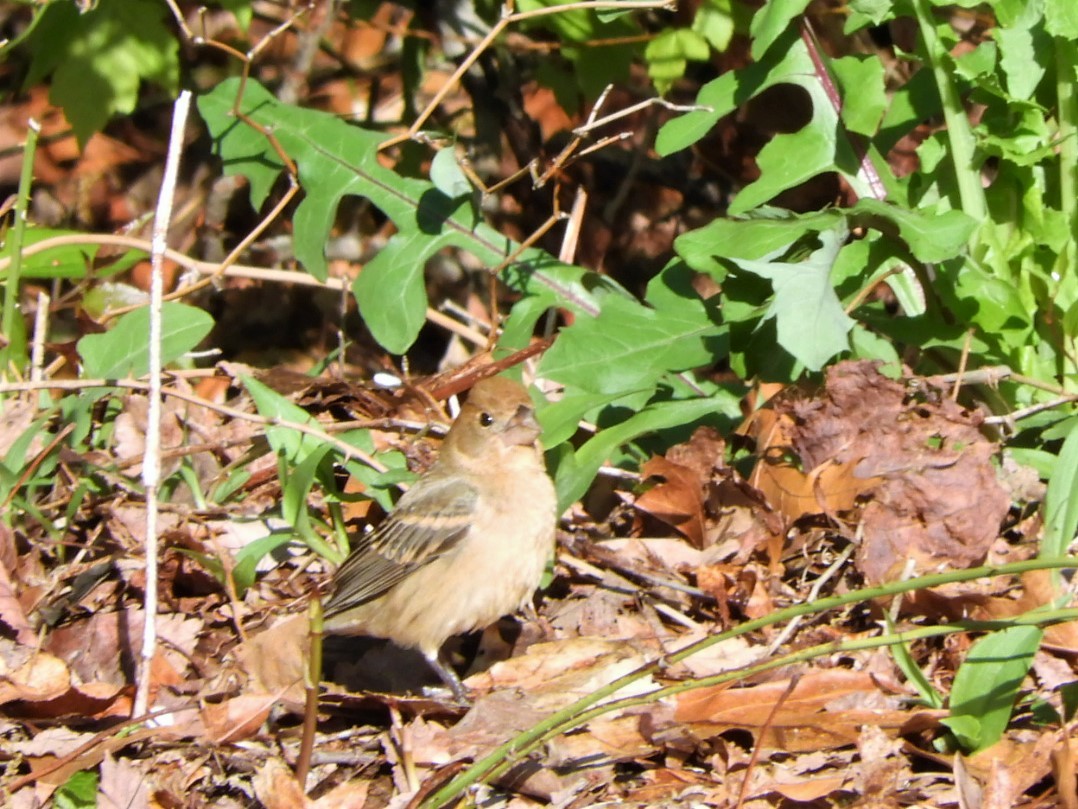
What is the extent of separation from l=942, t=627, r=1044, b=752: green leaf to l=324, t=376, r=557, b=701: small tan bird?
1.33 metres

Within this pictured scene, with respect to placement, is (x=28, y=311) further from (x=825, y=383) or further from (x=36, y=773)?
(x=825, y=383)

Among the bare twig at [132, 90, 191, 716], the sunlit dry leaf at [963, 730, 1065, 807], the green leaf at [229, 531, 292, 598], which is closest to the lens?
the sunlit dry leaf at [963, 730, 1065, 807]

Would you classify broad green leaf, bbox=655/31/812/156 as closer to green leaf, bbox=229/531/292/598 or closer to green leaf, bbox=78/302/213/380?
green leaf, bbox=78/302/213/380

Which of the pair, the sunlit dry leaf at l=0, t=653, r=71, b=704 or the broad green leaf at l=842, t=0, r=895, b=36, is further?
the broad green leaf at l=842, t=0, r=895, b=36

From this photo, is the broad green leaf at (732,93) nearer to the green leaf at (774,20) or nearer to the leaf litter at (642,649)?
the green leaf at (774,20)

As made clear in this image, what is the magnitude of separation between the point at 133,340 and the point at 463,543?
1.32m

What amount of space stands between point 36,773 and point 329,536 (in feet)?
4.32

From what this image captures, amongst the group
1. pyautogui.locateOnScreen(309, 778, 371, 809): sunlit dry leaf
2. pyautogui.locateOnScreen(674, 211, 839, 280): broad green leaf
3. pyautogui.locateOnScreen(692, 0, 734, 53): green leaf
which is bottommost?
pyautogui.locateOnScreen(309, 778, 371, 809): sunlit dry leaf

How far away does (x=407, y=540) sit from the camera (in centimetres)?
457

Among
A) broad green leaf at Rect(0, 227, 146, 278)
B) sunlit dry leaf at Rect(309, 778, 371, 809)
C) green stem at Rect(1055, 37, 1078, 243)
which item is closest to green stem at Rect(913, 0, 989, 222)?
green stem at Rect(1055, 37, 1078, 243)

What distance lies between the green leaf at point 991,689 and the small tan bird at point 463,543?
1.33m

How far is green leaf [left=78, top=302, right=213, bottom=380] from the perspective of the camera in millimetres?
4746

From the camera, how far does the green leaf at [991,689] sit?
355 cm

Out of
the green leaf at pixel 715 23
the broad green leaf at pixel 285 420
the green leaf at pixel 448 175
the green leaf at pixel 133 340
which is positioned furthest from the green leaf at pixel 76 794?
the green leaf at pixel 715 23
